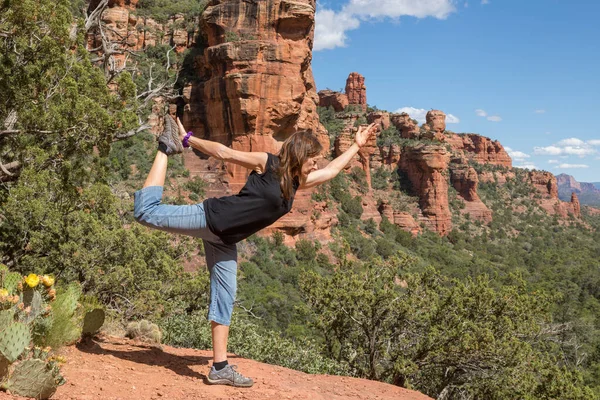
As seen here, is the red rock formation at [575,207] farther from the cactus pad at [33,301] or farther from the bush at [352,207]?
the cactus pad at [33,301]

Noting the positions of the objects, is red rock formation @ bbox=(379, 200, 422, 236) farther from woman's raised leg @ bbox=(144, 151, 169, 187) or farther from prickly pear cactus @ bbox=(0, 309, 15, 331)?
prickly pear cactus @ bbox=(0, 309, 15, 331)

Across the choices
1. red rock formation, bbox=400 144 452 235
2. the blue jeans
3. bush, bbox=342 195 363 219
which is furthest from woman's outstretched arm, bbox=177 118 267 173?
red rock formation, bbox=400 144 452 235

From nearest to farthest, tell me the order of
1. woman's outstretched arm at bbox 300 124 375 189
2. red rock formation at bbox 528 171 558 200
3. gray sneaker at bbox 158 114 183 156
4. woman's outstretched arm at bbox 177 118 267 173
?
1. woman's outstretched arm at bbox 177 118 267 173
2. gray sneaker at bbox 158 114 183 156
3. woman's outstretched arm at bbox 300 124 375 189
4. red rock formation at bbox 528 171 558 200

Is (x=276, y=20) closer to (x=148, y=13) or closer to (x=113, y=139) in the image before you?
(x=148, y=13)

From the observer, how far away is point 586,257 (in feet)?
164

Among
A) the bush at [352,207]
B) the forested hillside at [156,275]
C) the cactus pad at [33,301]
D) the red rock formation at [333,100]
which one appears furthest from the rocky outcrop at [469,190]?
the cactus pad at [33,301]

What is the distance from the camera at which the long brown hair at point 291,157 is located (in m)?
3.27

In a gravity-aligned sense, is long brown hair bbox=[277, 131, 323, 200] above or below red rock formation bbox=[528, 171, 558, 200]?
below

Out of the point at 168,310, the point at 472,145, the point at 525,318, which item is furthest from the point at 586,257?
the point at 168,310

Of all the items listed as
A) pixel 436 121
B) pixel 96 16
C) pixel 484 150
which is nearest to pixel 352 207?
pixel 436 121

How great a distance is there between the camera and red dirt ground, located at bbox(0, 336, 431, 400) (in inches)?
124

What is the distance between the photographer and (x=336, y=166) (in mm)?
3889

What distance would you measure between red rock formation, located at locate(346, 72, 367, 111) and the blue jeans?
217 ft

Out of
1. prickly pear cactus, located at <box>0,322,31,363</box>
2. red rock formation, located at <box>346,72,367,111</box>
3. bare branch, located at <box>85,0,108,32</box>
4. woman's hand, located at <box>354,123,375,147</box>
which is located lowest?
prickly pear cactus, located at <box>0,322,31,363</box>
